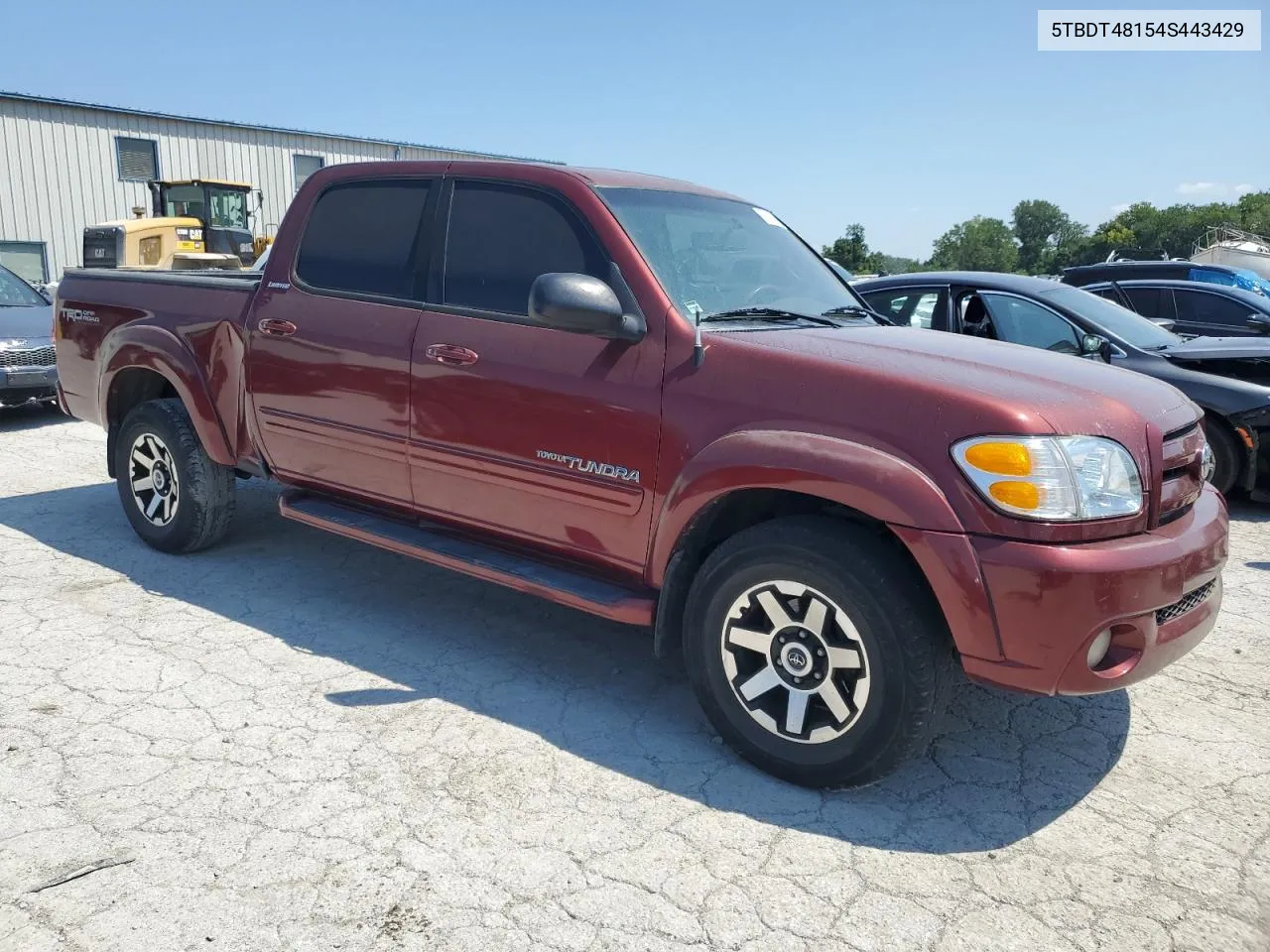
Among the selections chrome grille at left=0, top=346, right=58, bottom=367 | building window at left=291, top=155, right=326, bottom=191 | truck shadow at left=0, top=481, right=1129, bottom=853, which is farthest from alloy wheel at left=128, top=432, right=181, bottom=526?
building window at left=291, top=155, right=326, bottom=191

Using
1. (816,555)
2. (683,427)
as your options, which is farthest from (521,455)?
(816,555)

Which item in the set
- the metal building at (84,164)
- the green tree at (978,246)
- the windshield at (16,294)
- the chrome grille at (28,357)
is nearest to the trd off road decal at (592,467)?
the chrome grille at (28,357)

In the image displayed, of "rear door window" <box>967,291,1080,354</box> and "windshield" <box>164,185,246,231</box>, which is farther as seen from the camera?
"windshield" <box>164,185,246,231</box>

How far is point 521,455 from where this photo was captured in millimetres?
3559

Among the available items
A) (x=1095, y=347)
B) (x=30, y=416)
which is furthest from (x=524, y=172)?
(x=30, y=416)

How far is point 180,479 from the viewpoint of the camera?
16.2 feet

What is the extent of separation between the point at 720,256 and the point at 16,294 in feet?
30.5

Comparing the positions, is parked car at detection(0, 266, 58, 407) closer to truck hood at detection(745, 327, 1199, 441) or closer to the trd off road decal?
the trd off road decal

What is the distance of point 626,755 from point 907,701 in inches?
38.2

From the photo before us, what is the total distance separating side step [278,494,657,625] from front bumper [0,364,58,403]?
5766 mm

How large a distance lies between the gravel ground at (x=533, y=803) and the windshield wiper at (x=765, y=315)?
1443 mm

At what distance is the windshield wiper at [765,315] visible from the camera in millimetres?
3426

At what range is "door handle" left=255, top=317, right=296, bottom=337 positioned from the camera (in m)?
4.31

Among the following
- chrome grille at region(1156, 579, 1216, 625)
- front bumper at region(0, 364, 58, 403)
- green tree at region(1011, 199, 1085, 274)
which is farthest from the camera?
green tree at region(1011, 199, 1085, 274)
